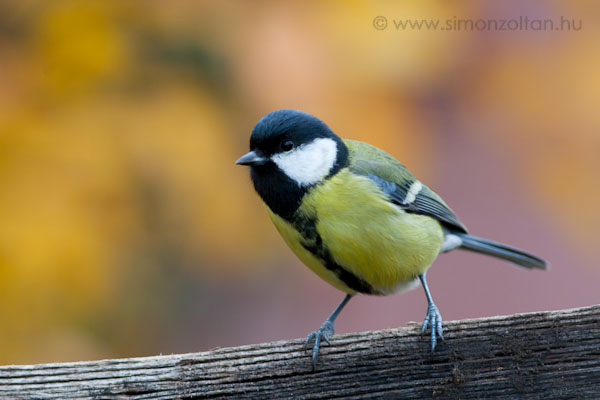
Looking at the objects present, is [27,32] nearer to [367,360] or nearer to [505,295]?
[367,360]

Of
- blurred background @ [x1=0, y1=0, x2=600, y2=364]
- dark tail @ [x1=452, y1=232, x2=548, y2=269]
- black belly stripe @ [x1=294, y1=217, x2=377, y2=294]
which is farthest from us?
dark tail @ [x1=452, y1=232, x2=548, y2=269]

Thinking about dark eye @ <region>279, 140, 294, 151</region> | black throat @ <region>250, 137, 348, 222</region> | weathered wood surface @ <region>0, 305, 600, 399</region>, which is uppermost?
dark eye @ <region>279, 140, 294, 151</region>

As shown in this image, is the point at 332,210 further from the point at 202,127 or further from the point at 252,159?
the point at 202,127

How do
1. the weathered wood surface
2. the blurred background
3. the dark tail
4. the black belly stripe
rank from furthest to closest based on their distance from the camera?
1. the dark tail
2. the blurred background
3. the black belly stripe
4. the weathered wood surface

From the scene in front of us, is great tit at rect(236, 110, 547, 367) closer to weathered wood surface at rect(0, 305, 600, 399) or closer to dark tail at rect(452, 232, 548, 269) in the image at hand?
weathered wood surface at rect(0, 305, 600, 399)

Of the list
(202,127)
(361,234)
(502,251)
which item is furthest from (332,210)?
(502,251)

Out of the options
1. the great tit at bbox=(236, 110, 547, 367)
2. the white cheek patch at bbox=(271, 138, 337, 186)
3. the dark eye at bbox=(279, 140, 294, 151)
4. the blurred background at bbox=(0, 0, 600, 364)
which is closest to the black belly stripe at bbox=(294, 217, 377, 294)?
the great tit at bbox=(236, 110, 547, 367)

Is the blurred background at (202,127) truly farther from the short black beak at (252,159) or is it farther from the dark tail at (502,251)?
the short black beak at (252,159)

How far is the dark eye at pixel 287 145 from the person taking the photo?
235cm

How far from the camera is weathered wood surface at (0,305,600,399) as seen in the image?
64.8 inches

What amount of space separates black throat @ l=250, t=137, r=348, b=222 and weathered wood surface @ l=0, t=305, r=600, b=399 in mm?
645

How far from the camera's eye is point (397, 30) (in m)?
2.71

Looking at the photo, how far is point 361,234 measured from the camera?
2273 millimetres

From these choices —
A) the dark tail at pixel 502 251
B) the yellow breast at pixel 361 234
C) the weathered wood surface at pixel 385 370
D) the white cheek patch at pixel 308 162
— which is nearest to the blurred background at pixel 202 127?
the dark tail at pixel 502 251
